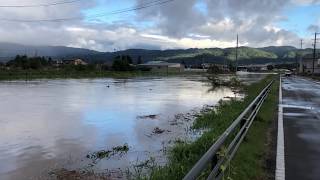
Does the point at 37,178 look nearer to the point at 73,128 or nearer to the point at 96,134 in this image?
the point at 96,134

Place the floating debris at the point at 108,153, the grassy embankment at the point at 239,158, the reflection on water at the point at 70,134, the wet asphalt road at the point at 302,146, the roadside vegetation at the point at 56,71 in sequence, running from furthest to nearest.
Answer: the roadside vegetation at the point at 56,71 < the floating debris at the point at 108,153 < the reflection on water at the point at 70,134 < the wet asphalt road at the point at 302,146 < the grassy embankment at the point at 239,158

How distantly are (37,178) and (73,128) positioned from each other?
7623 mm

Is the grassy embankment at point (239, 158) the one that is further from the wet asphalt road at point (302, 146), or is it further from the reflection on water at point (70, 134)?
the reflection on water at point (70, 134)

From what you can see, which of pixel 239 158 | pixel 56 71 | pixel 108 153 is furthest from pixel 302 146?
pixel 56 71

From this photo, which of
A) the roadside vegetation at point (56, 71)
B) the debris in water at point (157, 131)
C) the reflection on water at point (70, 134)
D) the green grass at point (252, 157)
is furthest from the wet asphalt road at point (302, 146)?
the roadside vegetation at point (56, 71)

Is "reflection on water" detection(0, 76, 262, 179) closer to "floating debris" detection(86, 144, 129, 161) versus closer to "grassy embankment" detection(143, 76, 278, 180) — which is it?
"floating debris" detection(86, 144, 129, 161)

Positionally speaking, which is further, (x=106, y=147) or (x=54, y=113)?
(x=54, y=113)

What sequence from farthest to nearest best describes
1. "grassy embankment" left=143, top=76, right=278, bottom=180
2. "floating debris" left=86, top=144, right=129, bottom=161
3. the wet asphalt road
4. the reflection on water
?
1. "floating debris" left=86, top=144, right=129, bottom=161
2. the reflection on water
3. the wet asphalt road
4. "grassy embankment" left=143, top=76, right=278, bottom=180

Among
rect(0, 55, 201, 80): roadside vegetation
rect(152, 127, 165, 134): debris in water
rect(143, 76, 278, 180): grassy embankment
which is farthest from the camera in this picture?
rect(0, 55, 201, 80): roadside vegetation

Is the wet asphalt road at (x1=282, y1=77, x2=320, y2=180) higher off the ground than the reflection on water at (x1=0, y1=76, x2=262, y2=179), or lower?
higher

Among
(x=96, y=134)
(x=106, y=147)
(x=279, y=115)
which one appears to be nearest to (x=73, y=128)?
(x=96, y=134)

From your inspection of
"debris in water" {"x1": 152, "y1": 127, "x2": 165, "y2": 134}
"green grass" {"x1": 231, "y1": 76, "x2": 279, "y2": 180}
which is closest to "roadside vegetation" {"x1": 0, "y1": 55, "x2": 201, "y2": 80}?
"debris in water" {"x1": 152, "y1": 127, "x2": 165, "y2": 134}

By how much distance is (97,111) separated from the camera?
79.1ft

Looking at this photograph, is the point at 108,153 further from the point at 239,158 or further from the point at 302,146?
the point at 302,146
